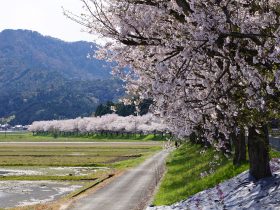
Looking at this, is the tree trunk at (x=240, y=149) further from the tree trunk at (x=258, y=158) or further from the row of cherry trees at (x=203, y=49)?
the row of cherry trees at (x=203, y=49)

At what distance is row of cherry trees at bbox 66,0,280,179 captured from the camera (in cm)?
1089

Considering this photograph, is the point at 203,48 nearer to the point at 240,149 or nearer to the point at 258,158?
the point at 258,158

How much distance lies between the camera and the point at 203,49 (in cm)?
1190

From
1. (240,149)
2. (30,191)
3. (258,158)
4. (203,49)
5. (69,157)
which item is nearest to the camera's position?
(203,49)

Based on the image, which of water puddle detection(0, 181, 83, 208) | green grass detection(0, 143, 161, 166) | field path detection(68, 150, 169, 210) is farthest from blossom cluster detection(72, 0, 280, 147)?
green grass detection(0, 143, 161, 166)

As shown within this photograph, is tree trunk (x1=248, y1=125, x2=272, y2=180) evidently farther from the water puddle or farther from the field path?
the water puddle

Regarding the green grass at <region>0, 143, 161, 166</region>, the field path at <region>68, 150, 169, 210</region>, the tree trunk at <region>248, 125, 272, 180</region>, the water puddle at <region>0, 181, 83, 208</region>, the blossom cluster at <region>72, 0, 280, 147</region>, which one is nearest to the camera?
the blossom cluster at <region>72, 0, 280, 147</region>

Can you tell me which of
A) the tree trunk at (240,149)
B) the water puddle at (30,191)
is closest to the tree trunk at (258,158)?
the tree trunk at (240,149)

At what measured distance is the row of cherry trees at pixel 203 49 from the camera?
10.9 m

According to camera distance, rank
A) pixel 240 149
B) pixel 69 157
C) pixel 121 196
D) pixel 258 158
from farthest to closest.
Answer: pixel 69 157 < pixel 121 196 < pixel 240 149 < pixel 258 158

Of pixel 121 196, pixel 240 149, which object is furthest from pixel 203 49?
pixel 121 196

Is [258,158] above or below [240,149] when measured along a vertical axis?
below

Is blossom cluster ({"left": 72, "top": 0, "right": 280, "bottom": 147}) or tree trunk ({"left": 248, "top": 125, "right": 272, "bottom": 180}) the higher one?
blossom cluster ({"left": 72, "top": 0, "right": 280, "bottom": 147})

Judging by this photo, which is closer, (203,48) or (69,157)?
(203,48)
